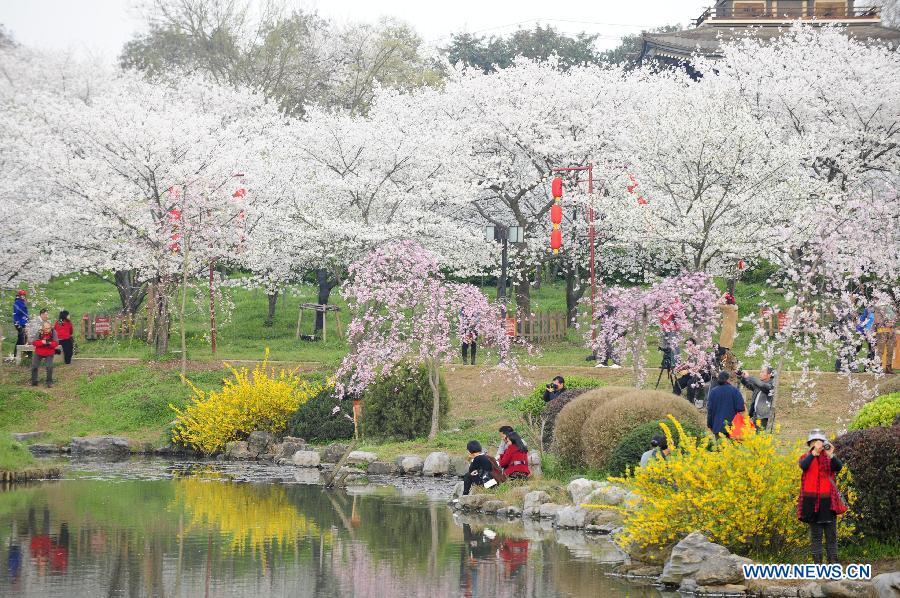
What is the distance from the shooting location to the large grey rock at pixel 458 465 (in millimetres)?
26172

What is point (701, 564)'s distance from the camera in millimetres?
14250

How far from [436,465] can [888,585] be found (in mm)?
15101

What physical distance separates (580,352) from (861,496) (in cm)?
2402

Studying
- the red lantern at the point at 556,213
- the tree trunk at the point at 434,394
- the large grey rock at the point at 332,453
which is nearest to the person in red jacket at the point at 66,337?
the large grey rock at the point at 332,453

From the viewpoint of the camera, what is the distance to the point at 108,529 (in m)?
18.7

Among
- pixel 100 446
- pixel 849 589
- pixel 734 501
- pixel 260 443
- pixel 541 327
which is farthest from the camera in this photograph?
pixel 541 327

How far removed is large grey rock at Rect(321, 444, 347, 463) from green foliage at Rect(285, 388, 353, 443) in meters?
1.24

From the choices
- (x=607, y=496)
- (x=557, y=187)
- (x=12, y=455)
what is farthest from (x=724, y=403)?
(x=557, y=187)

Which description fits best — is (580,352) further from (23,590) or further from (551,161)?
(23,590)

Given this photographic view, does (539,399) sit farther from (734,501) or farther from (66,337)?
(66,337)

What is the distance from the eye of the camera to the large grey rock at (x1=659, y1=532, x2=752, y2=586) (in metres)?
14.0

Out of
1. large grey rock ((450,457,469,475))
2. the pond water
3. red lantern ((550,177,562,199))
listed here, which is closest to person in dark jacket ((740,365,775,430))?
the pond water

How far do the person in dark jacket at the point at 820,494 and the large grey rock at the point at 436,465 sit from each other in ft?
43.8

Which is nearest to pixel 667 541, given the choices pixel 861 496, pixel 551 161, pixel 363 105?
pixel 861 496
